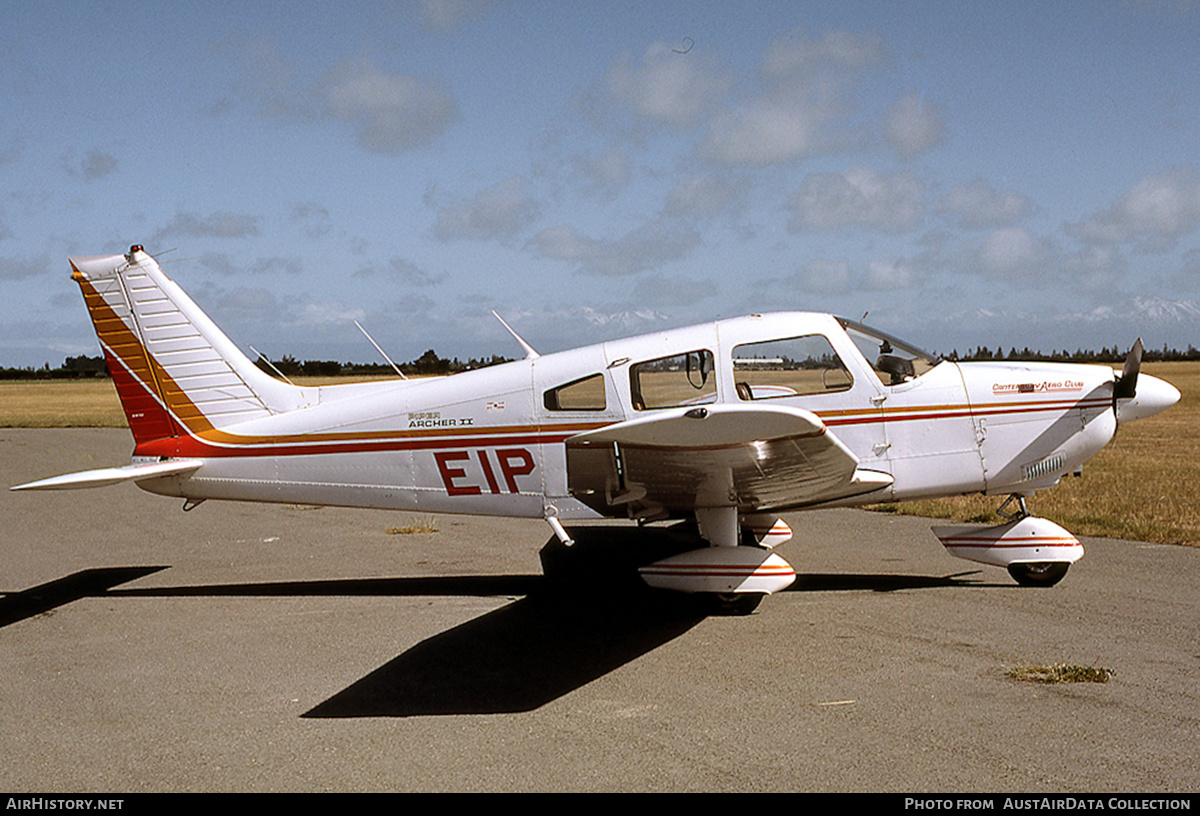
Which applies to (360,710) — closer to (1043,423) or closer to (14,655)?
(14,655)

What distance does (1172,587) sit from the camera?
681 cm

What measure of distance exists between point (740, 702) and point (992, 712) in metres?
1.28

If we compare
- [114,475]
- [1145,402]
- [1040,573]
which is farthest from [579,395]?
[1145,402]

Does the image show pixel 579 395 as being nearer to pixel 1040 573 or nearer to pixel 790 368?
pixel 790 368

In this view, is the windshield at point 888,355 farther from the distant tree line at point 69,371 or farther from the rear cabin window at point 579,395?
the distant tree line at point 69,371

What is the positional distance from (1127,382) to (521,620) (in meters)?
5.08

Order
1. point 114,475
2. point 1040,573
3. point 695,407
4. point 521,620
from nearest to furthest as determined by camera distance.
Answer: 1. point 695,407
2. point 521,620
3. point 114,475
4. point 1040,573

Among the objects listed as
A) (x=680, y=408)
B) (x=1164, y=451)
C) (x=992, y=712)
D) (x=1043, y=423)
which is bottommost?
(x=1164, y=451)

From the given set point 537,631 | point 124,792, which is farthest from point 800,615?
point 124,792

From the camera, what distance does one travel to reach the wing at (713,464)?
4.66m

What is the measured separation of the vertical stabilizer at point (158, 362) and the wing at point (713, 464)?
339 cm

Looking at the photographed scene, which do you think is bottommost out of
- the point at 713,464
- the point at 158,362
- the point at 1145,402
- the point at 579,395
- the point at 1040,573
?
the point at 1040,573

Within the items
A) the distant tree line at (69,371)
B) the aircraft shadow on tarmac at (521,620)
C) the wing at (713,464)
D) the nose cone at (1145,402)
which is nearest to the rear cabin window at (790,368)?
the wing at (713,464)

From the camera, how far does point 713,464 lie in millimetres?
5441
